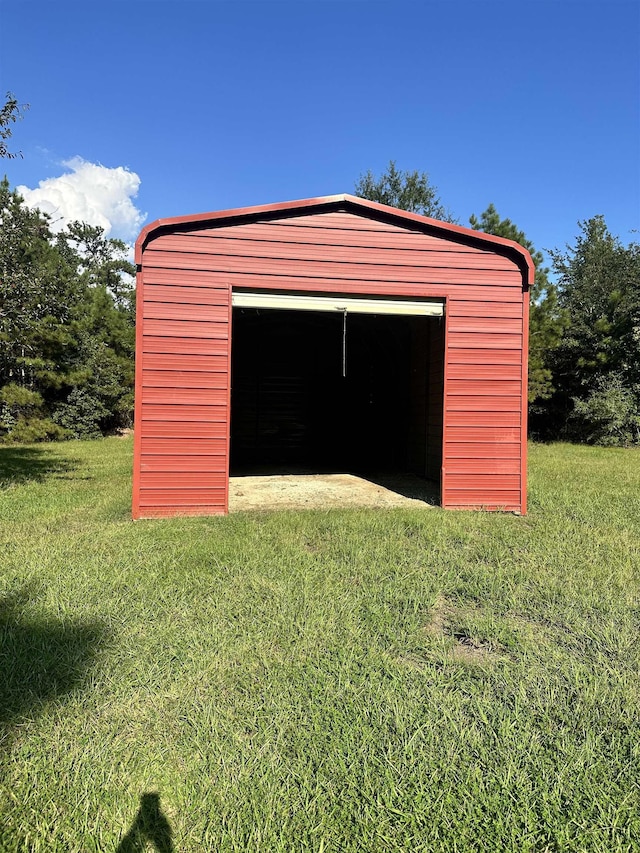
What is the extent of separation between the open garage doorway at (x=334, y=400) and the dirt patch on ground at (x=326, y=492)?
9 cm

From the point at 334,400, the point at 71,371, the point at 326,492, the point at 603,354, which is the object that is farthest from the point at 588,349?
the point at 71,371

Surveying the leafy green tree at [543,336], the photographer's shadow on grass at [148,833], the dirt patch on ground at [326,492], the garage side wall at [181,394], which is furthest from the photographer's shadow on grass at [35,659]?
the leafy green tree at [543,336]

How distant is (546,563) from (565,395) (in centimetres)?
1568

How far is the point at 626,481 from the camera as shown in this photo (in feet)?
26.9

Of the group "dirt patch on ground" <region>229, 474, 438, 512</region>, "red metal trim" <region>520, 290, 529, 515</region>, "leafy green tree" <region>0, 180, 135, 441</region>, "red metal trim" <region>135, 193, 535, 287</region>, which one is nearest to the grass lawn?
"red metal trim" <region>520, 290, 529, 515</region>

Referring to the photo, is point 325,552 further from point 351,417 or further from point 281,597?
point 351,417

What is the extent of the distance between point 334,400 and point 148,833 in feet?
36.1

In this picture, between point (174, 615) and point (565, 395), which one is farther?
point (565, 395)

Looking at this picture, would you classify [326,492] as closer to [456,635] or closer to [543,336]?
[456,635]

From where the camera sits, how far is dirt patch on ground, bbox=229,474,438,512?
6488 mm

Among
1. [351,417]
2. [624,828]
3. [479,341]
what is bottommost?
[624,828]

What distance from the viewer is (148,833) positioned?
60.8 inches

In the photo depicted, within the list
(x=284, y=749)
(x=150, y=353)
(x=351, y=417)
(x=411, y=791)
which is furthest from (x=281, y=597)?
(x=351, y=417)

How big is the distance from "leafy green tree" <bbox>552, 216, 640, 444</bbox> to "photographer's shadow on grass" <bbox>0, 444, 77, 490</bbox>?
15011mm
